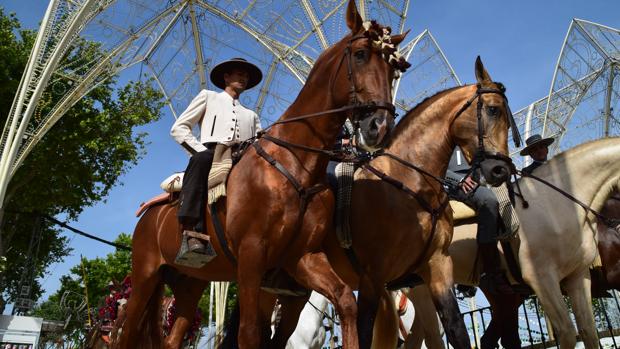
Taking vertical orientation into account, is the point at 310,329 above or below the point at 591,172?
below

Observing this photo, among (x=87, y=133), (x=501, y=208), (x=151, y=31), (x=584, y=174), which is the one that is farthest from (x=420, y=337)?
(x=87, y=133)

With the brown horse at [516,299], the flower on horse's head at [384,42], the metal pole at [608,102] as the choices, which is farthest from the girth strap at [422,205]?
Answer: the metal pole at [608,102]

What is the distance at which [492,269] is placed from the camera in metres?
6.42

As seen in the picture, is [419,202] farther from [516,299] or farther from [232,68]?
[516,299]

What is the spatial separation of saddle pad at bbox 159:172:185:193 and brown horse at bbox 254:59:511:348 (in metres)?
1.65

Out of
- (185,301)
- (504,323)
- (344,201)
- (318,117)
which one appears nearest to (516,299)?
(504,323)

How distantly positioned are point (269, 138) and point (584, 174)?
4.56 metres

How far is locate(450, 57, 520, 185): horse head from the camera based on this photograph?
197 inches

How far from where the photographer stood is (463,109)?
18.3ft

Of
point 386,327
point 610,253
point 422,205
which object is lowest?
point 386,327

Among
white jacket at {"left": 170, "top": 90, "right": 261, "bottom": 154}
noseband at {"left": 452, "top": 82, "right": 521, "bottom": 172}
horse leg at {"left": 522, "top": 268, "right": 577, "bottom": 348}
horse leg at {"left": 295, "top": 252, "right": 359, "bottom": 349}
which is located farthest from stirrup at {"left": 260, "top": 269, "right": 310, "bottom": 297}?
horse leg at {"left": 522, "top": 268, "right": 577, "bottom": 348}

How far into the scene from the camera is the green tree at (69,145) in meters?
18.3

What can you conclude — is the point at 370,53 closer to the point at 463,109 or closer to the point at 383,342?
the point at 463,109

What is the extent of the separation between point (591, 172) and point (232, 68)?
15.7 feet
